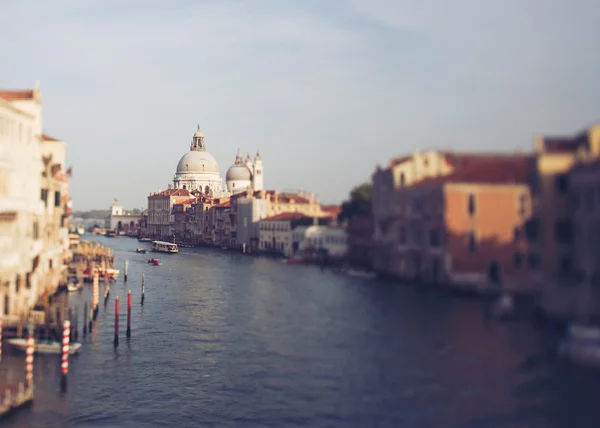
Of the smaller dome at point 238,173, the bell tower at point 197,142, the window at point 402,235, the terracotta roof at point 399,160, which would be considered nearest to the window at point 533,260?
the window at point 402,235

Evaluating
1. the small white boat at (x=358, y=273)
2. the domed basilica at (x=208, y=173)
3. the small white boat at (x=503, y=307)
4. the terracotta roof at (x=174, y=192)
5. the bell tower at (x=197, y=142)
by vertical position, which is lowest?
the small white boat at (x=503, y=307)

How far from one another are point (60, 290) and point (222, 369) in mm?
4602

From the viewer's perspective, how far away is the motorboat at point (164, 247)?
901cm

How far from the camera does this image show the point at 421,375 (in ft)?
15.7

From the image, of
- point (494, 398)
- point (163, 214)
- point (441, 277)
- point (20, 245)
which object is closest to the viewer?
point (494, 398)

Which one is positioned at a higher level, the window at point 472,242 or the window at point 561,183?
the window at point 561,183

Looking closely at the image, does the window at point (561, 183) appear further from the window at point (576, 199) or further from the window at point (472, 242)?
the window at point (472, 242)

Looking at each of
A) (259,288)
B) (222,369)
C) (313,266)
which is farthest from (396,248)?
(222,369)

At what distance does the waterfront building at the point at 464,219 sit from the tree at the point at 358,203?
41cm

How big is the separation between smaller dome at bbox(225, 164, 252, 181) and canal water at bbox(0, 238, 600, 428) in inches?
48.1

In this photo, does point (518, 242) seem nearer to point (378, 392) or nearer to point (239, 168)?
point (378, 392)

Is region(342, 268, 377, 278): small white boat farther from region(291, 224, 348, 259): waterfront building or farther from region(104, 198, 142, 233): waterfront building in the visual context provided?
region(104, 198, 142, 233): waterfront building

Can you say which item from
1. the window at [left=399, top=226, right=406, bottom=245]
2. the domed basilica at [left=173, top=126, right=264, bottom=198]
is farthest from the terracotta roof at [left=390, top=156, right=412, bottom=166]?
the domed basilica at [left=173, top=126, right=264, bottom=198]

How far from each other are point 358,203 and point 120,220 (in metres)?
5.96
